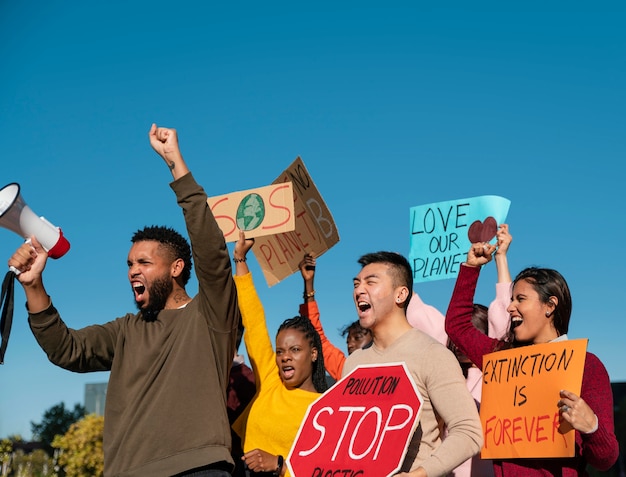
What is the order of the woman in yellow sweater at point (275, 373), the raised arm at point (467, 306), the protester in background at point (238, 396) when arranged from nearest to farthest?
the raised arm at point (467, 306), the woman in yellow sweater at point (275, 373), the protester in background at point (238, 396)

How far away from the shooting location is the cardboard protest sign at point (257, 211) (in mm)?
5664

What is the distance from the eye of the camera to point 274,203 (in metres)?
5.74

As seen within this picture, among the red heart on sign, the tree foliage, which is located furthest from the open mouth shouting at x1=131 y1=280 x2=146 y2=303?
the tree foliage

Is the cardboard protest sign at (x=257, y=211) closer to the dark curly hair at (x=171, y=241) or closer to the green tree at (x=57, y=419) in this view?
the dark curly hair at (x=171, y=241)

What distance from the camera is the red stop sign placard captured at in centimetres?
366

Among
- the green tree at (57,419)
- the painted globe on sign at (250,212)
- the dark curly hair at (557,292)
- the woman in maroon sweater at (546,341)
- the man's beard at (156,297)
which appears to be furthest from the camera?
the green tree at (57,419)

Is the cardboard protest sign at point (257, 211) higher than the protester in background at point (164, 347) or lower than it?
higher

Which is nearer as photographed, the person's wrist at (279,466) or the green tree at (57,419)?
the person's wrist at (279,466)

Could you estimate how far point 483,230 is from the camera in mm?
5469

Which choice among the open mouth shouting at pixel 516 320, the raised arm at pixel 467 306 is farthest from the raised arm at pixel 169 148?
the open mouth shouting at pixel 516 320

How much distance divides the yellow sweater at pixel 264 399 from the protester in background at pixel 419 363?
0.59 meters

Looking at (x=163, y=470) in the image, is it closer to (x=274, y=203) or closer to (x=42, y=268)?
(x=42, y=268)

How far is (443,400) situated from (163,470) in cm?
131

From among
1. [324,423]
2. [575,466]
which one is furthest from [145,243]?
[575,466]
